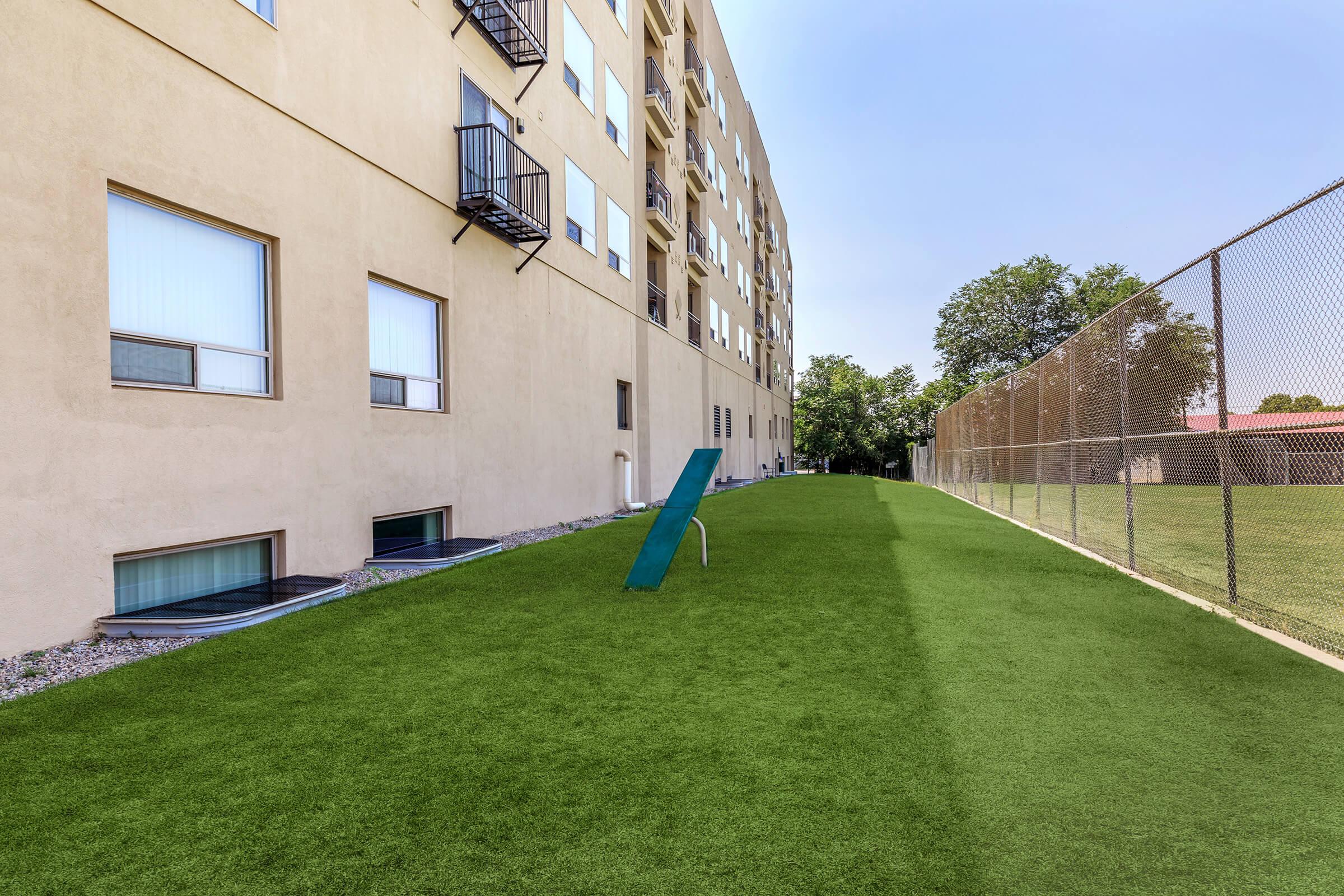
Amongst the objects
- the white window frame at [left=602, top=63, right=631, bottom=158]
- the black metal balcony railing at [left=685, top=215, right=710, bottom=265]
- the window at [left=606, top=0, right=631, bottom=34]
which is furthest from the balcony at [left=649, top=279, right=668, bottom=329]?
the window at [left=606, top=0, right=631, bottom=34]

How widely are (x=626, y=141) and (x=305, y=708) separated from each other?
1618 cm

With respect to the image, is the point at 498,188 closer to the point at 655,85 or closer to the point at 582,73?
the point at 582,73

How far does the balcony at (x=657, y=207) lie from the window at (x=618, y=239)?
1.66m

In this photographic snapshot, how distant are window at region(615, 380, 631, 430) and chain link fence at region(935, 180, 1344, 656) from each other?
31.5 ft

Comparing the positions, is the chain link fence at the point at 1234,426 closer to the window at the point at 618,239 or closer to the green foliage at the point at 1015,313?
the window at the point at 618,239

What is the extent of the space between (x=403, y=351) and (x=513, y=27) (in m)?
5.63

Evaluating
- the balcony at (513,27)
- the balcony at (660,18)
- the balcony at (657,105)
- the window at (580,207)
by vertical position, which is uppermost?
the balcony at (660,18)

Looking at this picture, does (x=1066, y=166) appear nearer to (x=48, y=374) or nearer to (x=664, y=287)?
(x=664, y=287)

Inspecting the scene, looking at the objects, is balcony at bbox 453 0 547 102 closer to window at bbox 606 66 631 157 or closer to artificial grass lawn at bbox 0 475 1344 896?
window at bbox 606 66 631 157

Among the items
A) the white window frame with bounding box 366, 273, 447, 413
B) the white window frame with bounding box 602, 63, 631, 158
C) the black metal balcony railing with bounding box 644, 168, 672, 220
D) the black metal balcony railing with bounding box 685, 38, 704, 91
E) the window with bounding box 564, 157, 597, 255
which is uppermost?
the black metal balcony railing with bounding box 685, 38, 704, 91

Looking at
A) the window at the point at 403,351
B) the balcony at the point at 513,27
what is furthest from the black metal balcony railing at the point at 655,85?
the window at the point at 403,351

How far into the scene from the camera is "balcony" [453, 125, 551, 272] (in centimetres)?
964

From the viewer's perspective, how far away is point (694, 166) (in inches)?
906

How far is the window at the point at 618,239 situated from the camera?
613 inches
